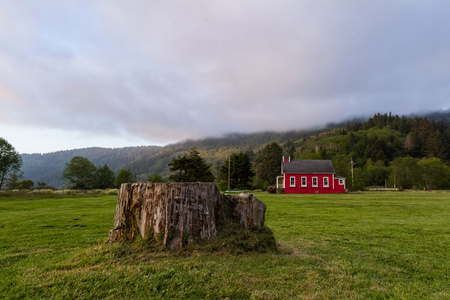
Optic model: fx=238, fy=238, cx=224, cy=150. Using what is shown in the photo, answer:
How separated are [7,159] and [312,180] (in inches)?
2782

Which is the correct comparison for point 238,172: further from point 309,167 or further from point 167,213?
point 167,213

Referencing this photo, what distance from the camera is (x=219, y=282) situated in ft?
10.00

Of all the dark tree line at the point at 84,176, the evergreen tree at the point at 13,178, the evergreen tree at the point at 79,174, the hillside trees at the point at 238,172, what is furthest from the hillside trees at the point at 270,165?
the evergreen tree at the point at 13,178

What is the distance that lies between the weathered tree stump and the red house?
44.6 metres

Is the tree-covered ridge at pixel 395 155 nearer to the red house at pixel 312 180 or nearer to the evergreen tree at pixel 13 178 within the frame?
the red house at pixel 312 180

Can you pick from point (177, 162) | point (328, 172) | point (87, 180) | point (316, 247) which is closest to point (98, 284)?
point (316, 247)

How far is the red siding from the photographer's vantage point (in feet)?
153

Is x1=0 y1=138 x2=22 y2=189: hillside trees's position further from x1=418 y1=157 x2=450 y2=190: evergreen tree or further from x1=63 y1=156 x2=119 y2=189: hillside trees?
x1=418 y1=157 x2=450 y2=190: evergreen tree

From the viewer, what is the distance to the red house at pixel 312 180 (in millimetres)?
46812

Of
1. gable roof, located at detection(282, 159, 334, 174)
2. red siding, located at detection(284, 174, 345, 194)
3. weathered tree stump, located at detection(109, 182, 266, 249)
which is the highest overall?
gable roof, located at detection(282, 159, 334, 174)

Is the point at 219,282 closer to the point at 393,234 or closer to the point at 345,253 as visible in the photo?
the point at 345,253

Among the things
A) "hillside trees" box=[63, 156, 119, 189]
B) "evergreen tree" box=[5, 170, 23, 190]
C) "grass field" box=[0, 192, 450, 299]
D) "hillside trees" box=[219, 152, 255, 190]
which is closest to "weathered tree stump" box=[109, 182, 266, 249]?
"grass field" box=[0, 192, 450, 299]

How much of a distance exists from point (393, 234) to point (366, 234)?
34.6 inches

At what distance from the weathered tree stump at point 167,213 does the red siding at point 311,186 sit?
44.6m
